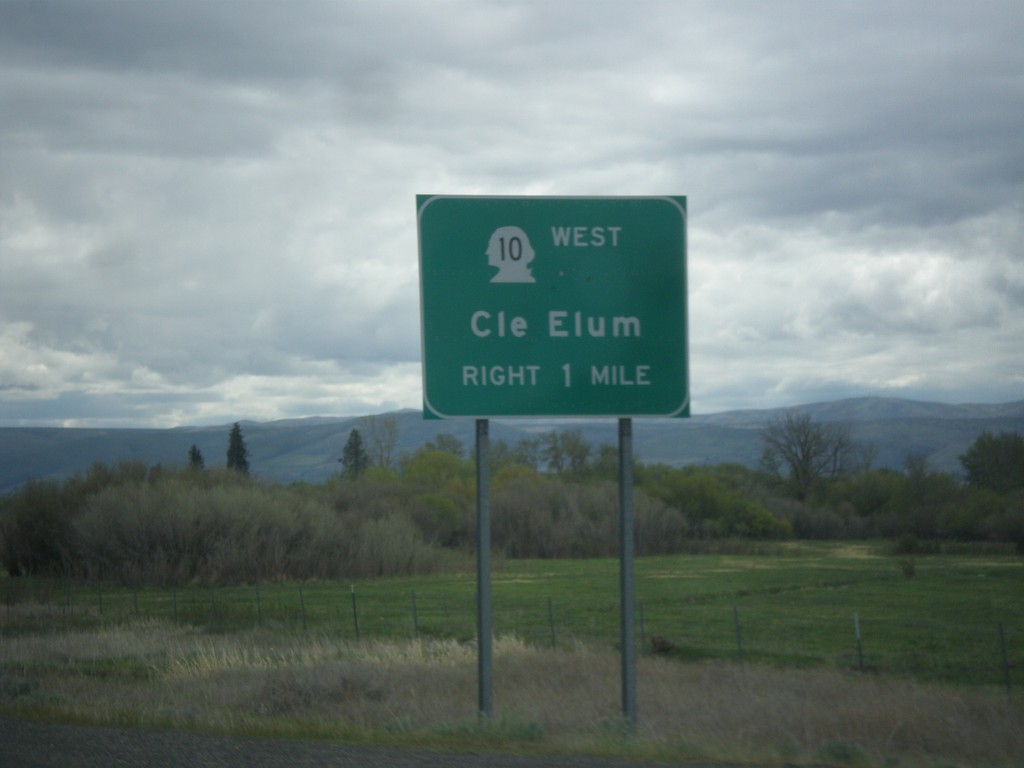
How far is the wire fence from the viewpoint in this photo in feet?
90.3

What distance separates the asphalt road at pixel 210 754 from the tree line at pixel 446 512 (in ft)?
172

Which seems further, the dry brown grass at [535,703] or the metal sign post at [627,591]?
the metal sign post at [627,591]

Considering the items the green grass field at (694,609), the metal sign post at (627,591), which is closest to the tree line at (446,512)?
the green grass field at (694,609)

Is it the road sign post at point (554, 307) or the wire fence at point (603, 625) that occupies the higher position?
the road sign post at point (554, 307)

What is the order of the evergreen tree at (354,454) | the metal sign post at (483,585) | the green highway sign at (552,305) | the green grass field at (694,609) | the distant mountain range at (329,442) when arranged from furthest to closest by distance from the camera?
1. the evergreen tree at (354,454)
2. the distant mountain range at (329,442)
3. the green grass field at (694,609)
4. the green highway sign at (552,305)
5. the metal sign post at (483,585)

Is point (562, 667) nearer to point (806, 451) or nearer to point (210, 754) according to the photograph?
point (210, 754)

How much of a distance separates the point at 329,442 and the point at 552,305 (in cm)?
15441

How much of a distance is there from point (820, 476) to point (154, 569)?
74.5m

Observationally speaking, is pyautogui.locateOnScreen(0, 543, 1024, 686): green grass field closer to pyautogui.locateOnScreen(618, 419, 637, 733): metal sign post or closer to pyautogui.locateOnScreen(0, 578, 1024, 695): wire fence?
pyautogui.locateOnScreen(0, 578, 1024, 695): wire fence

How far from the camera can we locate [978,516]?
69.6 metres

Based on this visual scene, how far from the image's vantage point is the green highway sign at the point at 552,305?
10.1m

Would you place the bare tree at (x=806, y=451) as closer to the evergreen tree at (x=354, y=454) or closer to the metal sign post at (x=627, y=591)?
the evergreen tree at (x=354, y=454)

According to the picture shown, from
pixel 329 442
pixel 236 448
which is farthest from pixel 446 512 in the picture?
pixel 329 442

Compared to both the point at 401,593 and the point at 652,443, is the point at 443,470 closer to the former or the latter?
the point at 401,593
